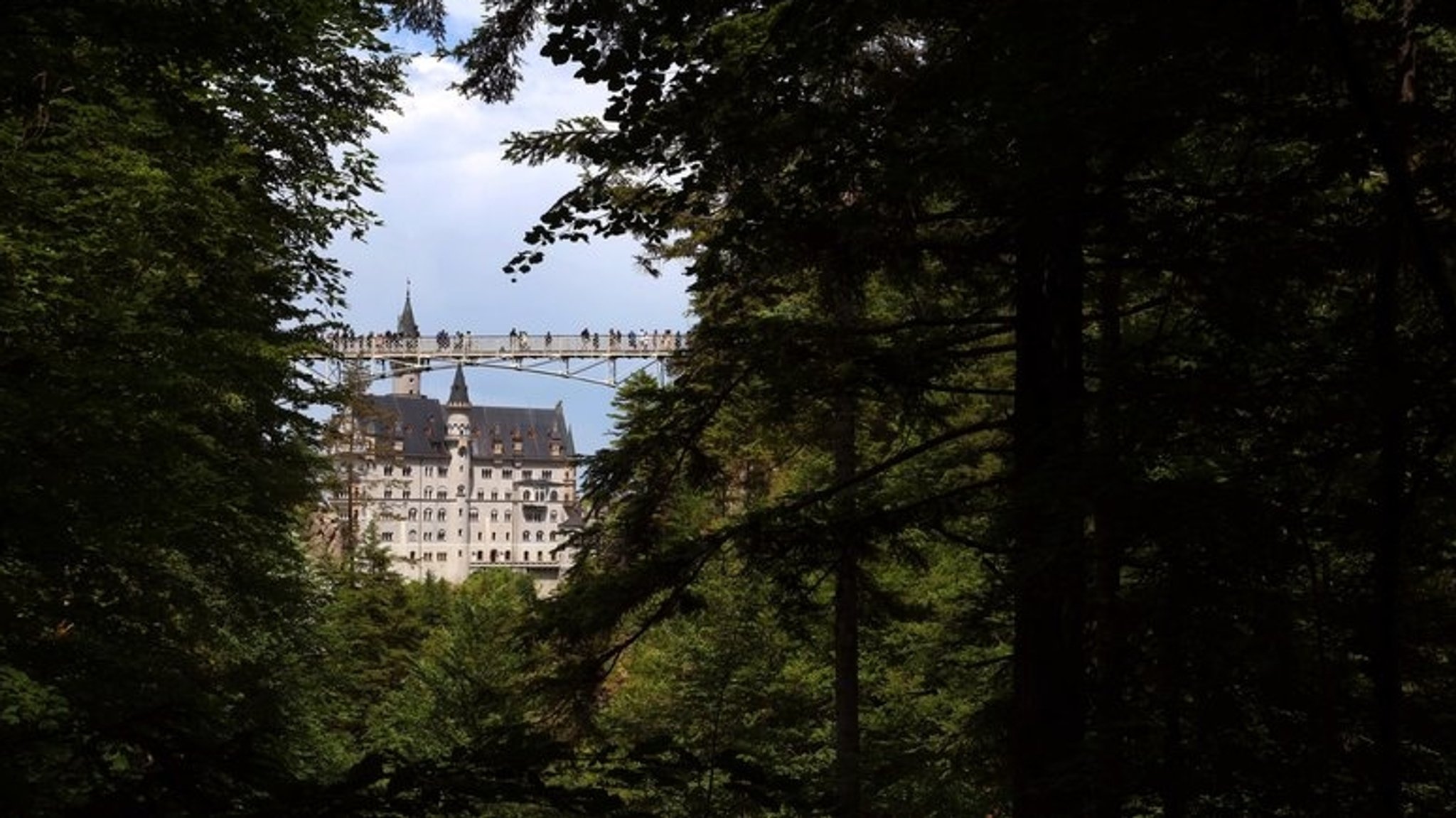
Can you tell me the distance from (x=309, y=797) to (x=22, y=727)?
4.34 meters

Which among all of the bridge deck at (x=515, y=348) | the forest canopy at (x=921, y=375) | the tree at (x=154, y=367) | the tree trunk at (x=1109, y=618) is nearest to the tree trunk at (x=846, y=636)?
the forest canopy at (x=921, y=375)

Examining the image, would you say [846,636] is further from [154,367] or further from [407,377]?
[407,377]

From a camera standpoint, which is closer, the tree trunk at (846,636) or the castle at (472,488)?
the tree trunk at (846,636)

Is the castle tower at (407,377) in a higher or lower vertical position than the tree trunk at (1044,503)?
higher

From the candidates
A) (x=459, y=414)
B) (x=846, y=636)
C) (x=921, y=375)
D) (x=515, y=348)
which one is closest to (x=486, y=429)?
(x=459, y=414)

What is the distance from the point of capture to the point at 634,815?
8.31 ft

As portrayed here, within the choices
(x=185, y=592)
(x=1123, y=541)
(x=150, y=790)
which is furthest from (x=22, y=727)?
(x=185, y=592)

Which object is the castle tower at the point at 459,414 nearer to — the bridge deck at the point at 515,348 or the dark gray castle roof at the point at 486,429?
the dark gray castle roof at the point at 486,429

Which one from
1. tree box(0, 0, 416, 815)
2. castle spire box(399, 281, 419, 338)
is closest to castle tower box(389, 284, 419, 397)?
castle spire box(399, 281, 419, 338)

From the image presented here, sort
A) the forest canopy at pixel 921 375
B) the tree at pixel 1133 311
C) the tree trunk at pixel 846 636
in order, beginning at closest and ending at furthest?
the forest canopy at pixel 921 375, the tree at pixel 1133 311, the tree trunk at pixel 846 636

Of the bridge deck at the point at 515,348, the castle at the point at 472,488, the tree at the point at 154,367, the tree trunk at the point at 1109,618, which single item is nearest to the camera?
the tree trunk at the point at 1109,618

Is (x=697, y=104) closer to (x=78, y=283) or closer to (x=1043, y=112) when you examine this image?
(x=1043, y=112)

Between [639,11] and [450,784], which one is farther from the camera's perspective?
[639,11]

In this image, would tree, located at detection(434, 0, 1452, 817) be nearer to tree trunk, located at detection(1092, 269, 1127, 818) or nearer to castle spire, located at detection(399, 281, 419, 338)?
tree trunk, located at detection(1092, 269, 1127, 818)
